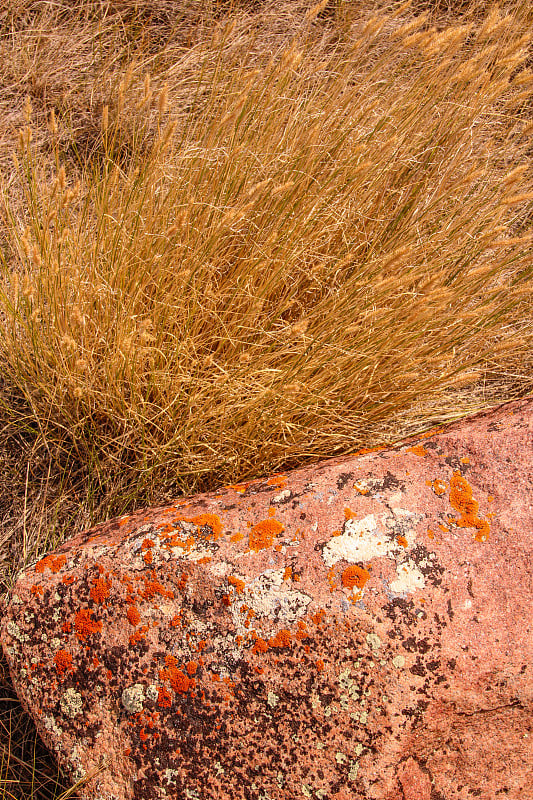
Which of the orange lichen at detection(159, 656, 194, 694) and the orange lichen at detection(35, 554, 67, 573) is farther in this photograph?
the orange lichen at detection(35, 554, 67, 573)

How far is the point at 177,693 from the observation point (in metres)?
1.16

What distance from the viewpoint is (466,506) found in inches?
50.1

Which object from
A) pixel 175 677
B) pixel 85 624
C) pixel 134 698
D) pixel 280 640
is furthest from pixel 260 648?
pixel 85 624

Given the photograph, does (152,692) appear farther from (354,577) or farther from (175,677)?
(354,577)

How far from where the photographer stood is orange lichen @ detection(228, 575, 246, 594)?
1199mm

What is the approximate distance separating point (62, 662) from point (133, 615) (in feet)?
0.67

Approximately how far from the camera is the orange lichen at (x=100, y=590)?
1259 mm

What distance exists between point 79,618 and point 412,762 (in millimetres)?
776

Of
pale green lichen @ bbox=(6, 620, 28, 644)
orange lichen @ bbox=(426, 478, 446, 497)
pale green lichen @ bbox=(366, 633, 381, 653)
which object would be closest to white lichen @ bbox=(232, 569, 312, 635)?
pale green lichen @ bbox=(366, 633, 381, 653)

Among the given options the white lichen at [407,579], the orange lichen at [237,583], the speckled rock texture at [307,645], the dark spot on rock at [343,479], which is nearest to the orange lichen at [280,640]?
the speckled rock texture at [307,645]

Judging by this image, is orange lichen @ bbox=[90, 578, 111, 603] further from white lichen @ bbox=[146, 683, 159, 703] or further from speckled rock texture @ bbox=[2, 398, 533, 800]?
white lichen @ bbox=[146, 683, 159, 703]

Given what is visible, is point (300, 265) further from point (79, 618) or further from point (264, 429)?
point (79, 618)

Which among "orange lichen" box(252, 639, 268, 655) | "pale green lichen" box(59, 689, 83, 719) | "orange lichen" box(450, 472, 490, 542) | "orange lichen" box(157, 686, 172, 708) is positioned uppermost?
"orange lichen" box(450, 472, 490, 542)

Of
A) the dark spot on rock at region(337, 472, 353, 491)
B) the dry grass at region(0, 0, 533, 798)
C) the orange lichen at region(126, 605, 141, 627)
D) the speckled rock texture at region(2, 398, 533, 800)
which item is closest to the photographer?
the speckled rock texture at region(2, 398, 533, 800)
